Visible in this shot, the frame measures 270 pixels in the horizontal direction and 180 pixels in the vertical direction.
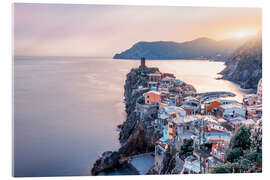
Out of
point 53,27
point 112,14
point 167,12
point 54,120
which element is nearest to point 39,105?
point 54,120

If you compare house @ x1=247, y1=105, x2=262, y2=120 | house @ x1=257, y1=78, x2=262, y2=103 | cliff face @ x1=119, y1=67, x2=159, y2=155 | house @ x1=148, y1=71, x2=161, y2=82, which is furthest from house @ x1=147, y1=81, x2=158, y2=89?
house @ x1=257, y1=78, x2=262, y2=103

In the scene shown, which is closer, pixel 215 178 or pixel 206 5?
pixel 215 178

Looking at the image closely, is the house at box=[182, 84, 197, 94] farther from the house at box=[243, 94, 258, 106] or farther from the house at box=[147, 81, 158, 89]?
the house at box=[147, 81, 158, 89]

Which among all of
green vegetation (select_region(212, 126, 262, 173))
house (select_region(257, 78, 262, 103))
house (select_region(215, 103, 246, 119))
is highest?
house (select_region(257, 78, 262, 103))

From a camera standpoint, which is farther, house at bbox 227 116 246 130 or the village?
house at bbox 227 116 246 130

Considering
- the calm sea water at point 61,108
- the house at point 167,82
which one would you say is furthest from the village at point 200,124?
the house at point 167,82
